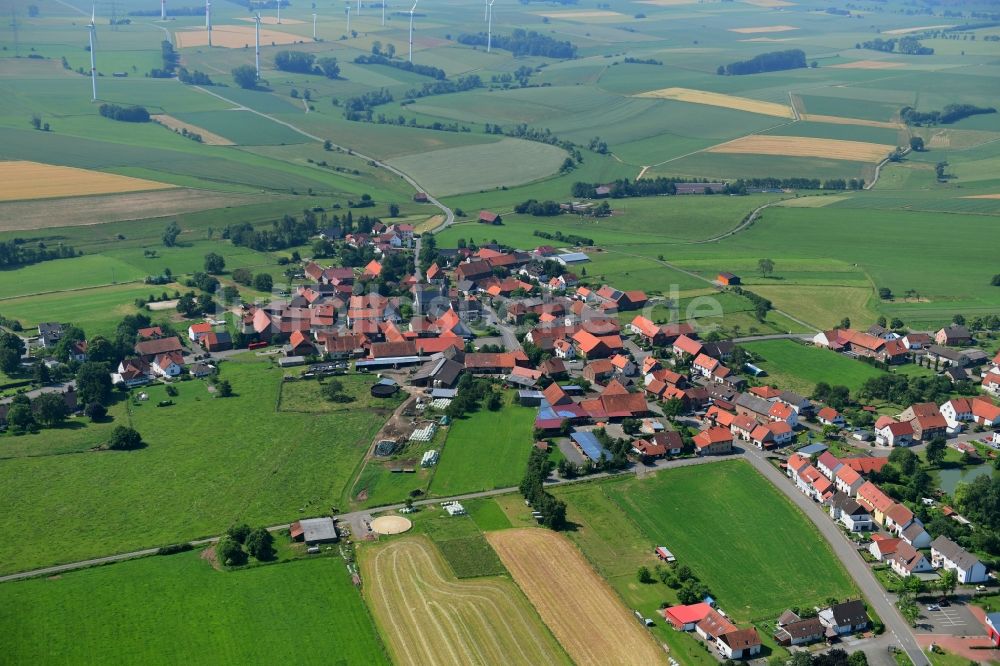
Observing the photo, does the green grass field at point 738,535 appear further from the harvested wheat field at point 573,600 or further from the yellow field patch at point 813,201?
the yellow field patch at point 813,201

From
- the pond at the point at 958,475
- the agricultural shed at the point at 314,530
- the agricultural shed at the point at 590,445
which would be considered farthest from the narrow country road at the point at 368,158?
the pond at the point at 958,475

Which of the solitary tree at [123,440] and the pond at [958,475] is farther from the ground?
the pond at [958,475]

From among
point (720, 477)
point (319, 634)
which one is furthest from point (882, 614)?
point (319, 634)

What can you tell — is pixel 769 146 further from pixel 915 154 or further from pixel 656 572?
pixel 656 572

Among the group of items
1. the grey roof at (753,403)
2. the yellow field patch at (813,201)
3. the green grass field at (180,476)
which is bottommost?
the green grass field at (180,476)

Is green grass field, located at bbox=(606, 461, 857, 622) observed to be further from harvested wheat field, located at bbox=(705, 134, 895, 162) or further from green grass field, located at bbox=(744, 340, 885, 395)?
harvested wheat field, located at bbox=(705, 134, 895, 162)

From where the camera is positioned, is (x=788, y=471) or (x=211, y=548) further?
(x=788, y=471)
